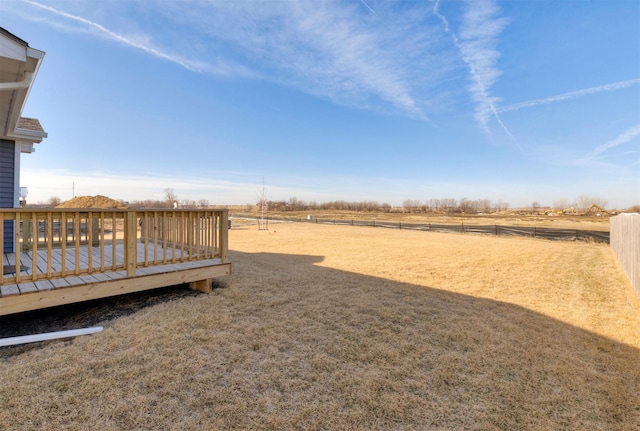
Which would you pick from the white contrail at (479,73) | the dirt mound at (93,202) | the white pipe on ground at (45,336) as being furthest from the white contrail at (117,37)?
the dirt mound at (93,202)

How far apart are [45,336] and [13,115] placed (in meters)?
4.06

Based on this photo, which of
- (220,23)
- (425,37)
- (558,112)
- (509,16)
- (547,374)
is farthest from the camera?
(558,112)

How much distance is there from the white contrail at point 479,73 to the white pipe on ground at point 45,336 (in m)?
13.4

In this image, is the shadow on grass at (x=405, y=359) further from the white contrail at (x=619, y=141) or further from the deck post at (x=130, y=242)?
the white contrail at (x=619, y=141)

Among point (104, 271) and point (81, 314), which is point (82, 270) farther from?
point (81, 314)

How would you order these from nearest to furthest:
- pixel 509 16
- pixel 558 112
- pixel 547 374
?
1. pixel 547 374
2. pixel 509 16
3. pixel 558 112

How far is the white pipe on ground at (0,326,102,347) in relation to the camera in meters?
2.84

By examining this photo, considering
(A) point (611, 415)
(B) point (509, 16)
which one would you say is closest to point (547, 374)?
(A) point (611, 415)

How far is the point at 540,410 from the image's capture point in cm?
209

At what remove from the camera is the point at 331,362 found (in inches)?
106

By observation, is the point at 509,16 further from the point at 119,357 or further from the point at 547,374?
the point at 119,357

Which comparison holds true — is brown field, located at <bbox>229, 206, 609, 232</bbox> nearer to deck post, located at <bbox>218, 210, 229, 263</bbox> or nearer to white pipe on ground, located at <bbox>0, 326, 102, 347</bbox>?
deck post, located at <bbox>218, 210, 229, 263</bbox>

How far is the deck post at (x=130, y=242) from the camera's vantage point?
379 centimetres

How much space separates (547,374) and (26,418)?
4.06 meters
